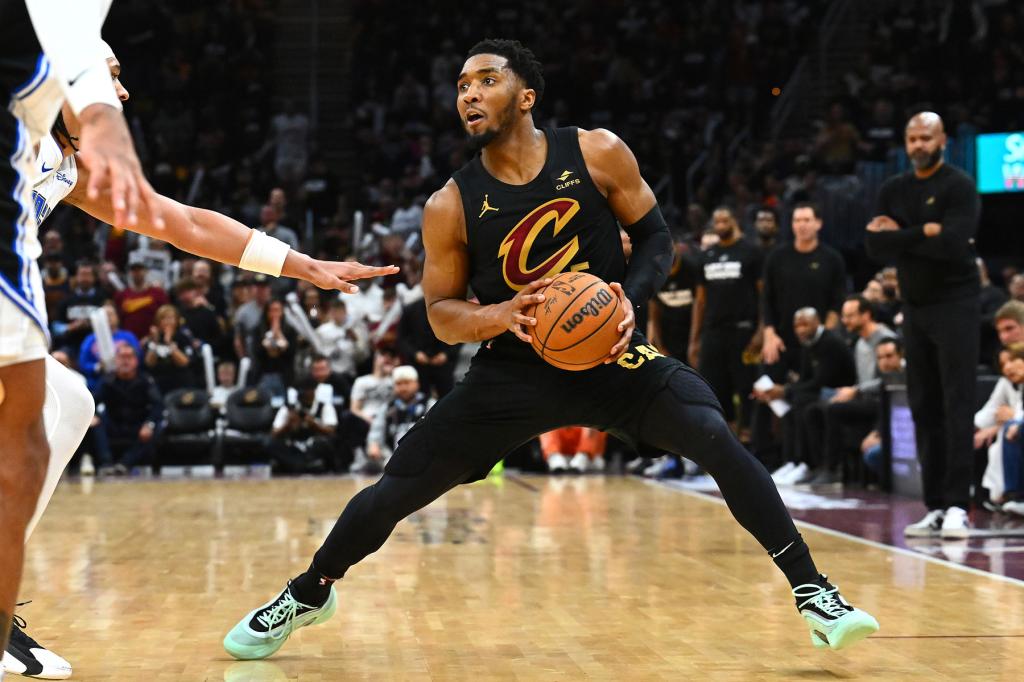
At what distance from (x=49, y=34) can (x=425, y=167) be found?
16789 millimetres

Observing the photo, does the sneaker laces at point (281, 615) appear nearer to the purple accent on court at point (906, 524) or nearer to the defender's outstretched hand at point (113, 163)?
the defender's outstretched hand at point (113, 163)

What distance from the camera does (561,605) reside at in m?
5.02

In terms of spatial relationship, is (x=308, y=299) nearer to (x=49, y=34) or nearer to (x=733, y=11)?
(x=733, y=11)

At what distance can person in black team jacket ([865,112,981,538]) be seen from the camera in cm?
701

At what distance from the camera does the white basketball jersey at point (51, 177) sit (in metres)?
3.40

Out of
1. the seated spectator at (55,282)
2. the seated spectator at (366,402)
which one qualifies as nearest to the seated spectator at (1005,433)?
the seated spectator at (366,402)

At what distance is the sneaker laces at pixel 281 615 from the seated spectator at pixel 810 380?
730cm

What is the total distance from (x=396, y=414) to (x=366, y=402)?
0.53m

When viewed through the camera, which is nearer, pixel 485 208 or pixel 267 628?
pixel 267 628

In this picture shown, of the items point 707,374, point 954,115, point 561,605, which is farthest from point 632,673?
point 954,115

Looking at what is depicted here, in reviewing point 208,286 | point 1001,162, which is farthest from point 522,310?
point 1001,162

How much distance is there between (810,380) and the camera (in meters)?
11.2

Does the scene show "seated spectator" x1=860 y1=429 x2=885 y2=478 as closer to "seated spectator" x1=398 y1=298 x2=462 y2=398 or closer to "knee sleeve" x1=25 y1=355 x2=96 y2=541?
"seated spectator" x1=398 y1=298 x2=462 y2=398

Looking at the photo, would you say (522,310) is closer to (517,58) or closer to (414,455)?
(414,455)
